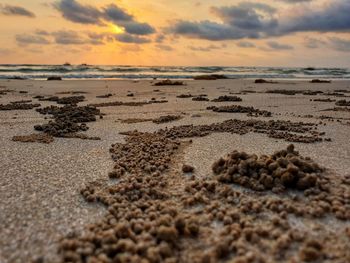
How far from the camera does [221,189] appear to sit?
3805 millimetres

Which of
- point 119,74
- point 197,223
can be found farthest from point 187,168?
point 119,74

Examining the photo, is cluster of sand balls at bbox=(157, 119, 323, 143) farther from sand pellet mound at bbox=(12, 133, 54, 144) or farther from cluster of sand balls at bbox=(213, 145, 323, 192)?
cluster of sand balls at bbox=(213, 145, 323, 192)

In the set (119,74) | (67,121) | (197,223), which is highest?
(119,74)

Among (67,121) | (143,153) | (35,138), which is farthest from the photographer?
(67,121)

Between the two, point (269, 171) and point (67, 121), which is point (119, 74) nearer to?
point (67, 121)

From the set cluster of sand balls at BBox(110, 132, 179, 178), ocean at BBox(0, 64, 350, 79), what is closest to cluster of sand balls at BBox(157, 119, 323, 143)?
cluster of sand balls at BBox(110, 132, 179, 178)

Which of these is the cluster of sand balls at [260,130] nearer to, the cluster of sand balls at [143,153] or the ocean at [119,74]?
the cluster of sand balls at [143,153]

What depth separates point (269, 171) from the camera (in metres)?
4.02

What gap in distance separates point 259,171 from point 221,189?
1.67ft

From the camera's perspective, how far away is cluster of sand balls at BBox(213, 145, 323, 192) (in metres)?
3.82

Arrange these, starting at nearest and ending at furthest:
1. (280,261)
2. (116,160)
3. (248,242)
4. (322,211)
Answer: (280,261)
(248,242)
(322,211)
(116,160)

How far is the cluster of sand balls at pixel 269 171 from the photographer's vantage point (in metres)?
3.82

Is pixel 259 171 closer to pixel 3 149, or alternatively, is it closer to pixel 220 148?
pixel 220 148

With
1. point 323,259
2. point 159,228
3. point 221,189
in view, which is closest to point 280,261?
point 323,259
